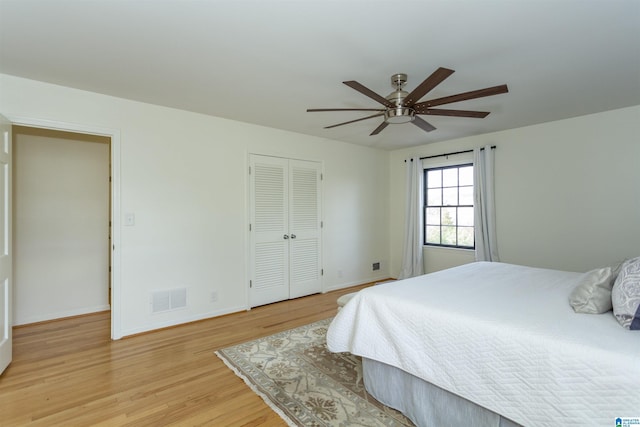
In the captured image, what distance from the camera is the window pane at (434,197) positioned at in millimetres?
5137

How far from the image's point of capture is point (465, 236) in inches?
189

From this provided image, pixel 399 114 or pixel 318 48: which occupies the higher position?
pixel 318 48

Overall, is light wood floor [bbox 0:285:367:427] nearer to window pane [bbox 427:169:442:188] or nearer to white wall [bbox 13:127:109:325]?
white wall [bbox 13:127:109:325]

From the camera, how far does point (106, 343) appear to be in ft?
9.87

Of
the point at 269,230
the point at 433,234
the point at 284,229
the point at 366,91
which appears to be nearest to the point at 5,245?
the point at 269,230

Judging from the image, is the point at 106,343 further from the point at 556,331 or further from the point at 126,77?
the point at 556,331

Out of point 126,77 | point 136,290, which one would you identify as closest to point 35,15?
point 126,77

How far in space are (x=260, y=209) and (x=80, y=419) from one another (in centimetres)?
268

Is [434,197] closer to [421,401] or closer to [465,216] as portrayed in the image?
[465,216]

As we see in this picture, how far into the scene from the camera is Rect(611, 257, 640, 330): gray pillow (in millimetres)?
1389

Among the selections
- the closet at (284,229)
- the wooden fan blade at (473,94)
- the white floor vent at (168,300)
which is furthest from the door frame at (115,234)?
the wooden fan blade at (473,94)

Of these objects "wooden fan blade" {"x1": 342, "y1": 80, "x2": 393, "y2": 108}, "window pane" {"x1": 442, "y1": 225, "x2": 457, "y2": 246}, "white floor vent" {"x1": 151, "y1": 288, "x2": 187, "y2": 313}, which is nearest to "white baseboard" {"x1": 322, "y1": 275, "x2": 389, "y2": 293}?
"window pane" {"x1": 442, "y1": 225, "x2": 457, "y2": 246}

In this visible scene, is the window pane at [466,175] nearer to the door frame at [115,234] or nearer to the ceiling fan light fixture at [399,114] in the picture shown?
the ceiling fan light fixture at [399,114]

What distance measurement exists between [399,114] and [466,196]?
2993 mm
